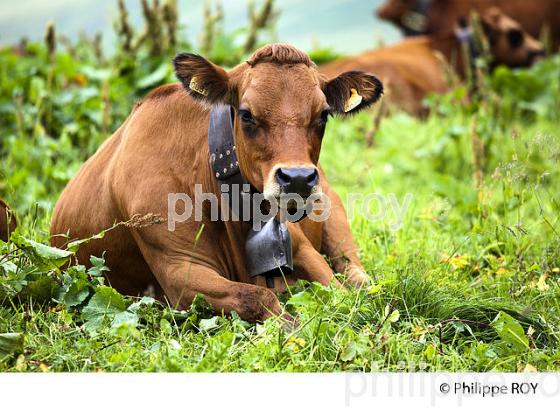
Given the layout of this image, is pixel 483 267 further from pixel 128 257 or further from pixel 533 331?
pixel 128 257

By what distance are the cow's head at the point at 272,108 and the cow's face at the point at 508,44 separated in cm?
1033

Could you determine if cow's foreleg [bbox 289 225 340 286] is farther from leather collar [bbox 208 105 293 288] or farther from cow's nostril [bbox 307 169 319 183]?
cow's nostril [bbox 307 169 319 183]

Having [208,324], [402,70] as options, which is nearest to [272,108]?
[208,324]

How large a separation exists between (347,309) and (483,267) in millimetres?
1634

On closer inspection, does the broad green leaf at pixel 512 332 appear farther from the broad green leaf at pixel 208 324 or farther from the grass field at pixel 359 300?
the broad green leaf at pixel 208 324

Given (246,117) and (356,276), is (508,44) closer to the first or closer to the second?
(356,276)

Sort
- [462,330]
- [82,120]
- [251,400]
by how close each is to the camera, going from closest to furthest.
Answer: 1. [251,400]
2. [462,330]
3. [82,120]

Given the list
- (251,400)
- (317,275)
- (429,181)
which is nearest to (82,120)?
(429,181)

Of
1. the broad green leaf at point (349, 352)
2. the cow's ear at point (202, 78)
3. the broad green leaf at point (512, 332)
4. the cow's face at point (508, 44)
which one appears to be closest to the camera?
the broad green leaf at point (349, 352)

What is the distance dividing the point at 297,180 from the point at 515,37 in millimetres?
11144

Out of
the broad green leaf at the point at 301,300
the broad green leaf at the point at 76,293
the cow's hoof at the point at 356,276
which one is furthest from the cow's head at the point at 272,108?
the broad green leaf at the point at 76,293

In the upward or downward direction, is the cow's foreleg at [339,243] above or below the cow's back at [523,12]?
above

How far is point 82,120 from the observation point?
29.3 ft

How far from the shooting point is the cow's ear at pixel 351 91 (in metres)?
5.38
